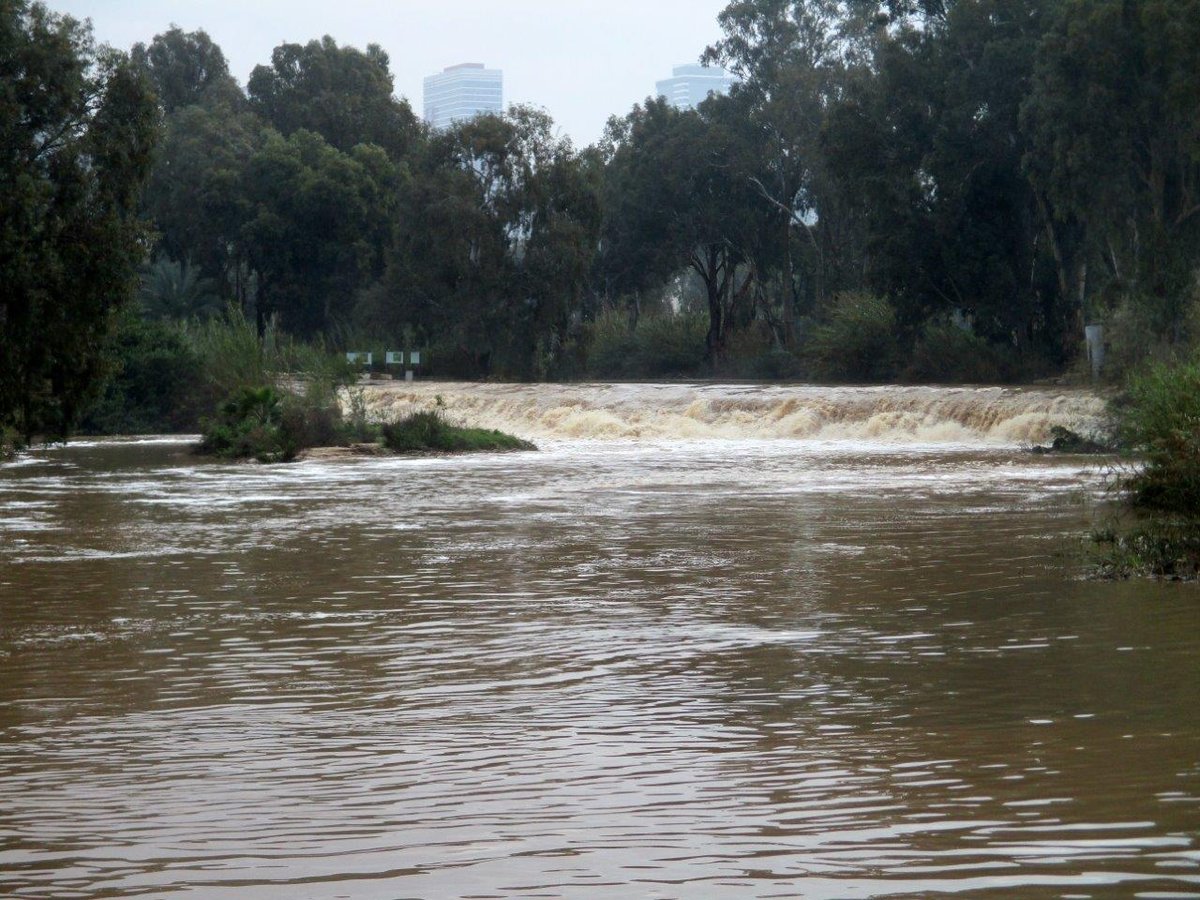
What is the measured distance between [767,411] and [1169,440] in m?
25.3

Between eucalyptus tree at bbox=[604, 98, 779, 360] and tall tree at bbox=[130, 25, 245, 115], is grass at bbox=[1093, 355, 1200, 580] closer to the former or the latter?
eucalyptus tree at bbox=[604, 98, 779, 360]

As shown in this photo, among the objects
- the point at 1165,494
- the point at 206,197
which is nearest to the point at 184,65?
the point at 206,197

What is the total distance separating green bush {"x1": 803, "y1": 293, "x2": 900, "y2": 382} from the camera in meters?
49.0

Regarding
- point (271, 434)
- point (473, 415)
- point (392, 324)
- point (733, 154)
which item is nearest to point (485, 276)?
point (392, 324)

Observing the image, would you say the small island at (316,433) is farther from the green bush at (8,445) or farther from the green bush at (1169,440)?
the green bush at (1169,440)

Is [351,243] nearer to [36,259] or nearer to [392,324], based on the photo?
[392,324]

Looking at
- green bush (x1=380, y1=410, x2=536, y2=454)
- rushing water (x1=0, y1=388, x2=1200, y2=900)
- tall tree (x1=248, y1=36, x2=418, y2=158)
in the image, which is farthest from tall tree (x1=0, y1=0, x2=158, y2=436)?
tall tree (x1=248, y1=36, x2=418, y2=158)

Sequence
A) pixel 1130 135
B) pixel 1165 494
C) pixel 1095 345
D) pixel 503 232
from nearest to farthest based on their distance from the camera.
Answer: pixel 1165 494 → pixel 1095 345 → pixel 1130 135 → pixel 503 232

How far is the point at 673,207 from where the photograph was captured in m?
60.3

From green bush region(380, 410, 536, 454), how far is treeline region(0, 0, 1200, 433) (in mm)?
5642

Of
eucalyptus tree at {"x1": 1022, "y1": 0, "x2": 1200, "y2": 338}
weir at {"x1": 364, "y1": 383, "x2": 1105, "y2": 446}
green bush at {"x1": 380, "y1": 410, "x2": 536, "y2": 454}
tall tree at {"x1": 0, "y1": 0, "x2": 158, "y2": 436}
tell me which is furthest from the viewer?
eucalyptus tree at {"x1": 1022, "y1": 0, "x2": 1200, "y2": 338}

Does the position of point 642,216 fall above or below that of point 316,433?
above

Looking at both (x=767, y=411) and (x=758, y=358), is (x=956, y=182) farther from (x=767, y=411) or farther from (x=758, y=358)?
(x=758, y=358)

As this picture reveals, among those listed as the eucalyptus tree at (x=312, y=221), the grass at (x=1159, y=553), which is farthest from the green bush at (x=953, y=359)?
the grass at (x=1159, y=553)
